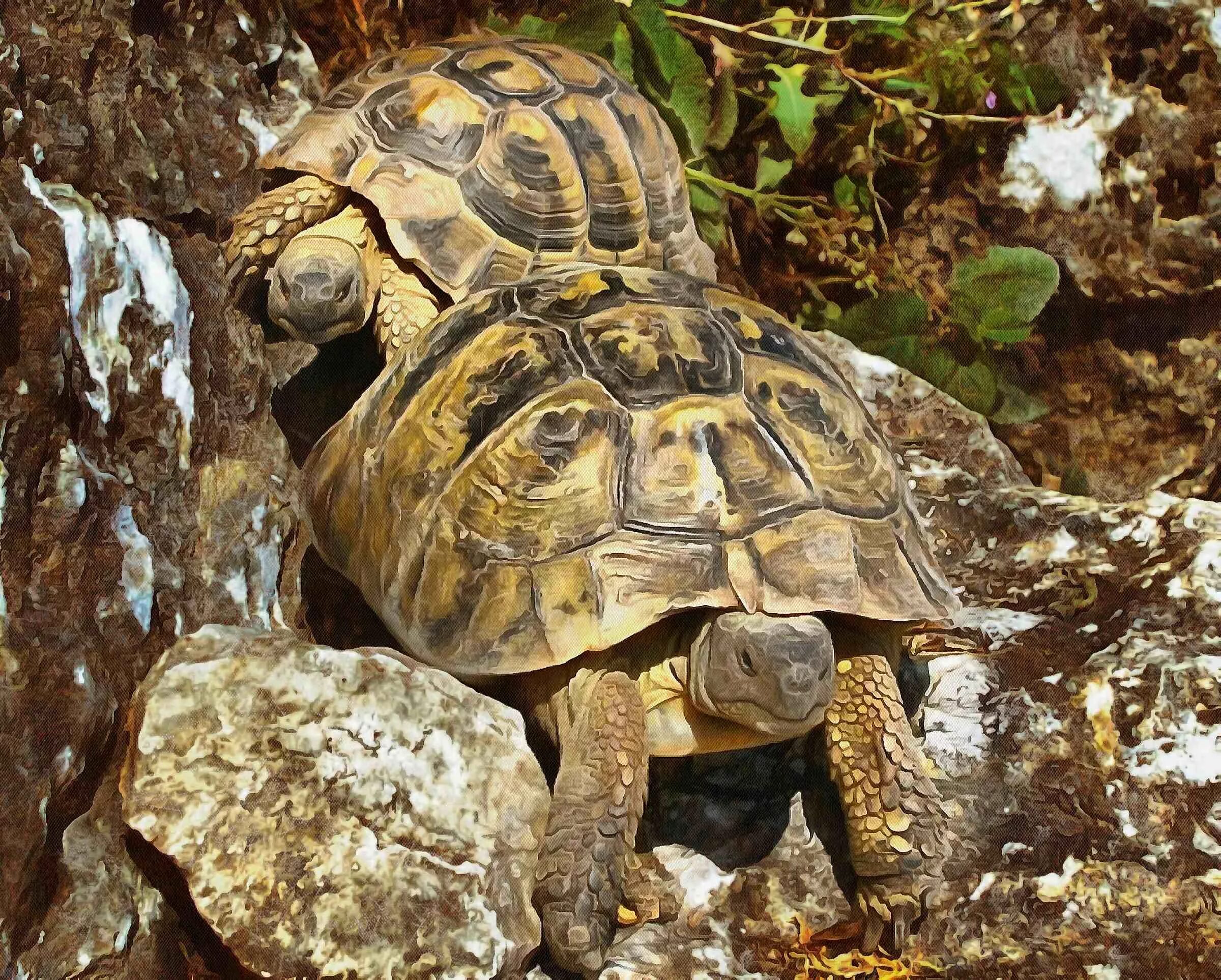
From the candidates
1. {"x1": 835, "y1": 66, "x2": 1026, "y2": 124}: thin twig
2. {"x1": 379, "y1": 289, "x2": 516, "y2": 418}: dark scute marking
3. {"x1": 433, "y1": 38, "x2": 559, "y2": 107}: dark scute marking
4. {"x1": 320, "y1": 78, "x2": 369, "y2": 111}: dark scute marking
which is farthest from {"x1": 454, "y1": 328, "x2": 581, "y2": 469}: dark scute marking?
{"x1": 835, "y1": 66, "x2": 1026, "y2": 124}: thin twig

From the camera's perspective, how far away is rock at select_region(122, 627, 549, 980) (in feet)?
5.00

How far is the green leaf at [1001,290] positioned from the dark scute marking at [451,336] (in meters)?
1.57

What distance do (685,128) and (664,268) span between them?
1.88ft

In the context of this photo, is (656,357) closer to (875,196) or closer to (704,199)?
(704,199)

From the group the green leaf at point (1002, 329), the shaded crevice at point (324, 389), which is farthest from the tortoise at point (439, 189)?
the green leaf at point (1002, 329)

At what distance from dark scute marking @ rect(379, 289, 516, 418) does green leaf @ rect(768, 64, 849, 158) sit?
4.41 ft

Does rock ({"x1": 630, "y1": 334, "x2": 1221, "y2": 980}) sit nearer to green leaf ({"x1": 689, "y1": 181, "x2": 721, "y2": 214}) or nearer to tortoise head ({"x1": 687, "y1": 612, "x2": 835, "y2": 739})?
tortoise head ({"x1": 687, "y1": 612, "x2": 835, "y2": 739})

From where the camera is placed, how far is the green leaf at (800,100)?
325 cm

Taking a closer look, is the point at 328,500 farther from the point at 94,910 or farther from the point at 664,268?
the point at 664,268

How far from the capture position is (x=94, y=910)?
1.51 meters

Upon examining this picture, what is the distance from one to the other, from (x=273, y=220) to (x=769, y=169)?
1.53 metres

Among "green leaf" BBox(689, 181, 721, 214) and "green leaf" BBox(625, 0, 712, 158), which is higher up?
"green leaf" BBox(625, 0, 712, 158)

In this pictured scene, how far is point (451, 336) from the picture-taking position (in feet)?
7.63

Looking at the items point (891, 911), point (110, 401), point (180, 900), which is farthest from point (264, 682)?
point (891, 911)
